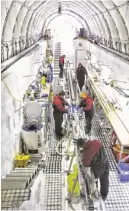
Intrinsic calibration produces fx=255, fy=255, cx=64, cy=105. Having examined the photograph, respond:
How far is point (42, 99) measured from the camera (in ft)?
28.5

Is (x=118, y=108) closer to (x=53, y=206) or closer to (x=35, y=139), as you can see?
(x=35, y=139)

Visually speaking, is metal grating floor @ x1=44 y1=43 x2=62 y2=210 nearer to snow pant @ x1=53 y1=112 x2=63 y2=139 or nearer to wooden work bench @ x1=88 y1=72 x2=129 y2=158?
snow pant @ x1=53 y1=112 x2=63 y2=139

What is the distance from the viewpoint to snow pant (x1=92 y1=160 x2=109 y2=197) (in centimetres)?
470

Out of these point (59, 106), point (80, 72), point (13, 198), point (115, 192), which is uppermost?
point (80, 72)

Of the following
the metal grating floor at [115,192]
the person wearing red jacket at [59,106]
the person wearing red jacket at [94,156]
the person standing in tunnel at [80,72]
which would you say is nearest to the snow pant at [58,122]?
the person wearing red jacket at [59,106]

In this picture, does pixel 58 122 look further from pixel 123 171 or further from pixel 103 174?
pixel 103 174

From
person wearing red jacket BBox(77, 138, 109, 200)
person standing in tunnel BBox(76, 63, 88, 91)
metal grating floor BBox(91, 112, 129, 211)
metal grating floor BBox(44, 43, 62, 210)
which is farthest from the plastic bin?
person standing in tunnel BBox(76, 63, 88, 91)

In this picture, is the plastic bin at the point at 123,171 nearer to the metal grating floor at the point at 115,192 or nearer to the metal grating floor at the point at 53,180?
the metal grating floor at the point at 115,192

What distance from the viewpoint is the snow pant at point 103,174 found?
15.4 feet

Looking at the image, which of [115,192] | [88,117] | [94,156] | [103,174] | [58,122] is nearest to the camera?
[94,156]

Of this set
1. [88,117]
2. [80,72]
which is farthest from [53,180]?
[80,72]

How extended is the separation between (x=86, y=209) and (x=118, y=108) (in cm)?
412

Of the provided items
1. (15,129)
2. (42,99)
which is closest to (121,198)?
(15,129)

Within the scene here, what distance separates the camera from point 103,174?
16.1ft
